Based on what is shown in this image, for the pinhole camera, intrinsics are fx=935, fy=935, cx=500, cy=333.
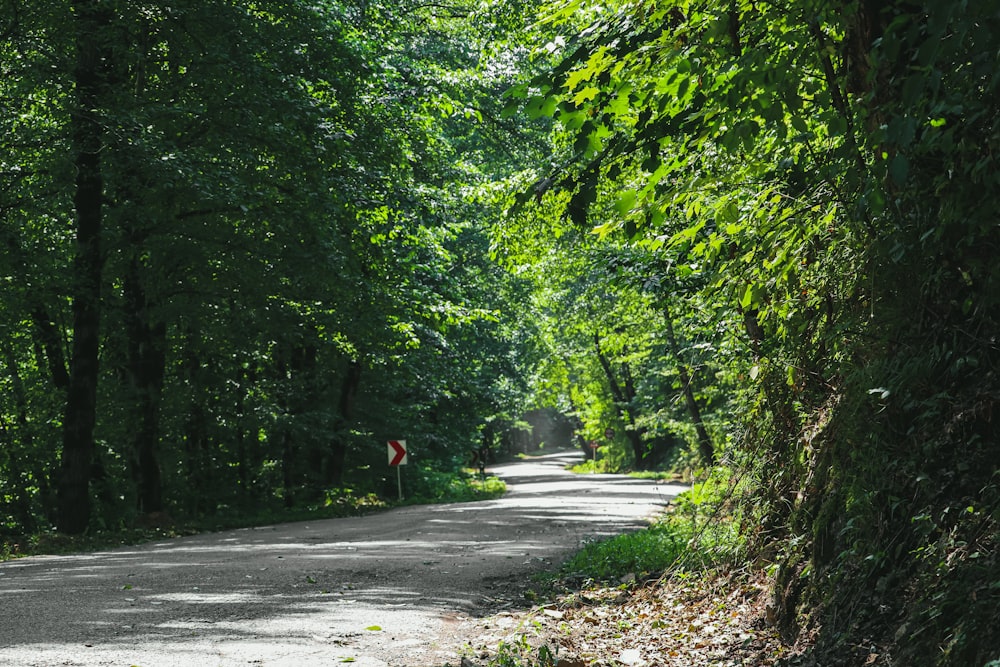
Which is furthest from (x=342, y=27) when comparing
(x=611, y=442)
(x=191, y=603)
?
(x=611, y=442)

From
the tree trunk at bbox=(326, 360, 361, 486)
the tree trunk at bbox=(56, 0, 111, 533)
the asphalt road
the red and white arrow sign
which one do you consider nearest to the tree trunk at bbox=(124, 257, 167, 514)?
the tree trunk at bbox=(56, 0, 111, 533)

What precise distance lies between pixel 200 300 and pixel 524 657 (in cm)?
1436

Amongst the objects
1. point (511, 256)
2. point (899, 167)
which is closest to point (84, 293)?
point (511, 256)

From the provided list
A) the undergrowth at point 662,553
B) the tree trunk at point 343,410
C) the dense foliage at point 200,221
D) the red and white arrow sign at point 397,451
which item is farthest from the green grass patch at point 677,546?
the tree trunk at point 343,410

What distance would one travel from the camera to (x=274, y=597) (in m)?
8.40

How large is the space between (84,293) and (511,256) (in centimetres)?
856

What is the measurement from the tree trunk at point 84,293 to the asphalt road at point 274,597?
7.09ft

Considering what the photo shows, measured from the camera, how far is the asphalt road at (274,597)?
237 inches

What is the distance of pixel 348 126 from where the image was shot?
16.4 meters

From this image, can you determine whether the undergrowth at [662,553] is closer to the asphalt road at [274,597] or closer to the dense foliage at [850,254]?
the asphalt road at [274,597]

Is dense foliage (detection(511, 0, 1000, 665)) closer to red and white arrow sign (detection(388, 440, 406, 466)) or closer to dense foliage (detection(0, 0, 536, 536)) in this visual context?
dense foliage (detection(0, 0, 536, 536))

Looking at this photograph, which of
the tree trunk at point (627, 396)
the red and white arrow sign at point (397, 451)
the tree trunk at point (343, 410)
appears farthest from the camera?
the tree trunk at point (627, 396)

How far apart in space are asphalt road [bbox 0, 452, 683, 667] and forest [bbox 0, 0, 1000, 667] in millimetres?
2622

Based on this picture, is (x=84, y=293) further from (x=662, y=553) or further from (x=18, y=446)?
(x=662, y=553)
